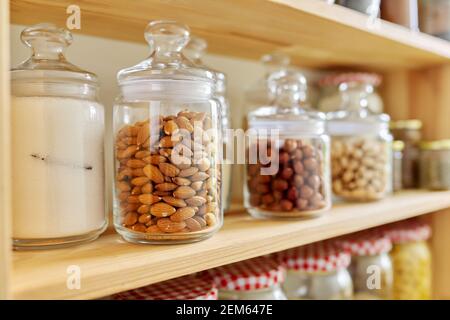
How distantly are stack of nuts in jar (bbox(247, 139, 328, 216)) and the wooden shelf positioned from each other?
0.59 ft

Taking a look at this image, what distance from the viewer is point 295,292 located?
31.3 inches

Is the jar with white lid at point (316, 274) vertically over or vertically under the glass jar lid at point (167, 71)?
under

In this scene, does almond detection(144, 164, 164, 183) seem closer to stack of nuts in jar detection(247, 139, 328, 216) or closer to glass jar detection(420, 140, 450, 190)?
stack of nuts in jar detection(247, 139, 328, 216)

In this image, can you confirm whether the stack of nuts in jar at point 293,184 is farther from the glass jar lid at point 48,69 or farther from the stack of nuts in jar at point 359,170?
the glass jar lid at point 48,69

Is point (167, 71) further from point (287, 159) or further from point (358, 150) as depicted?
point (358, 150)

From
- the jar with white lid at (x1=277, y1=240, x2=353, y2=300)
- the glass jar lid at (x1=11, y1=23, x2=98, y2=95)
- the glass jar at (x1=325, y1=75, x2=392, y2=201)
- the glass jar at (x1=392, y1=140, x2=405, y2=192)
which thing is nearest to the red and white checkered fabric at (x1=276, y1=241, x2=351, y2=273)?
the jar with white lid at (x1=277, y1=240, x2=353, y2=300)

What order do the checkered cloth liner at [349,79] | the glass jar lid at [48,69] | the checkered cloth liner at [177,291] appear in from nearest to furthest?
the glass jar lid at [48,69], the checkered cloth liner at [177,291], the checkered cloth liner at [349,79]

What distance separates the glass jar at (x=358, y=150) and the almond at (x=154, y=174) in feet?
1.40

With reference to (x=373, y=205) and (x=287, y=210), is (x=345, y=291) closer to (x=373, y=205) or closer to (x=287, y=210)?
(x=373, y=205)

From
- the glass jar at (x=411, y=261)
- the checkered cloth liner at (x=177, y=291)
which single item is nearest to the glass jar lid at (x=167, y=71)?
the checkered cloth liner at (x=177, y=291)

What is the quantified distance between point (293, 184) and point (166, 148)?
233 millimetres

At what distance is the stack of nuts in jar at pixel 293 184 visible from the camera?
0.63 meters

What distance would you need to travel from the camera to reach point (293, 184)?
0.63 meters

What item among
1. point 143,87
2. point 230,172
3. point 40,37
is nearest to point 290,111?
point 230,172
